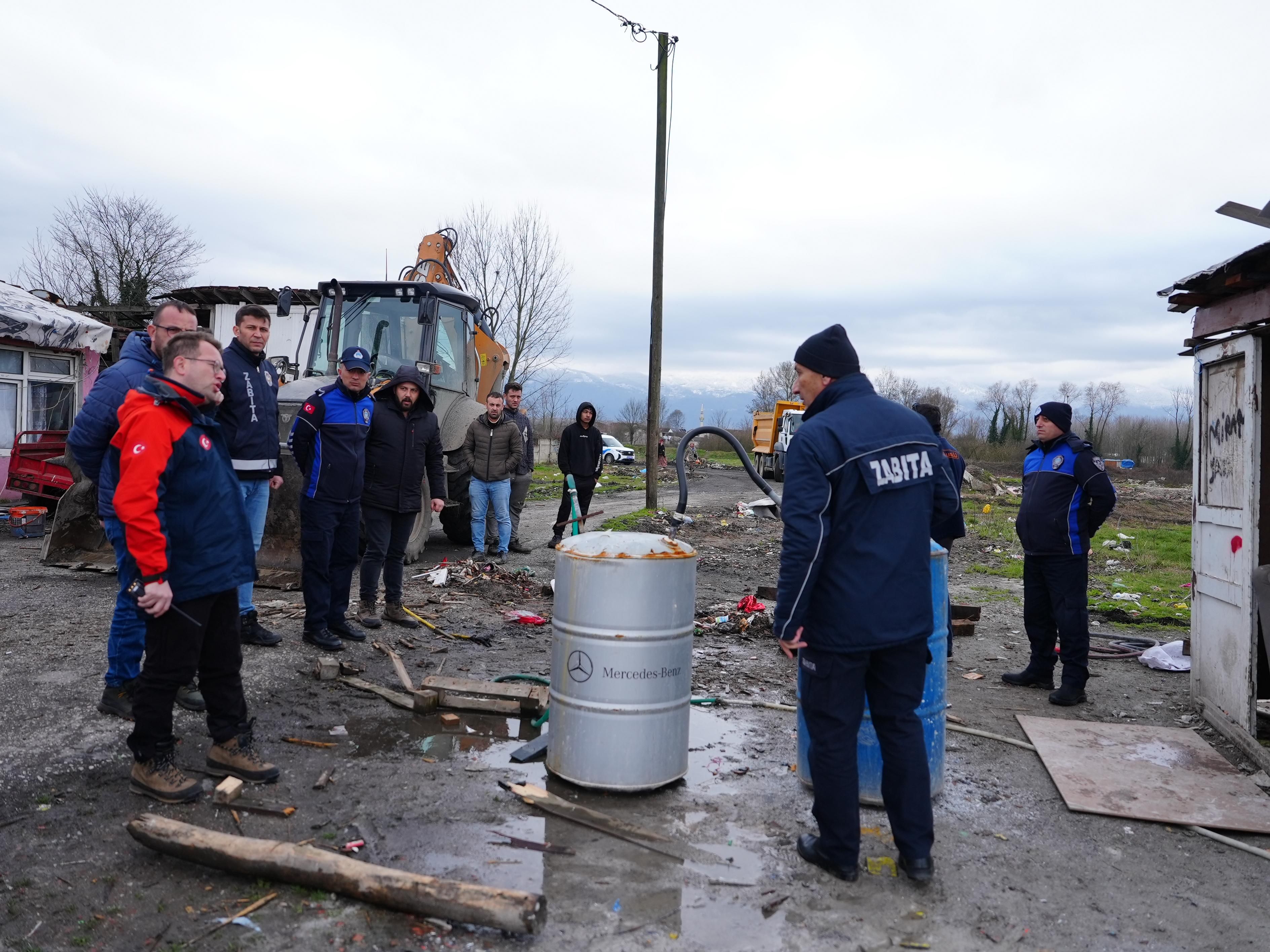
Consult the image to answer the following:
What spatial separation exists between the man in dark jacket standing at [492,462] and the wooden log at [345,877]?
6331 mm

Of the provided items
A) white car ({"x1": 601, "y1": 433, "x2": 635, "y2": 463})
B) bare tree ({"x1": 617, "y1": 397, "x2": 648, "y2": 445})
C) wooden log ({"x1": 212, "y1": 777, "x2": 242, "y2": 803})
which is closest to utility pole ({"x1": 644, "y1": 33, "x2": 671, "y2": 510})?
wooden log ({"x1": 212, "y1": 777, "x2": 242, "y2": 803})

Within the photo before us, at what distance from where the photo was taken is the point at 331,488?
224 inches

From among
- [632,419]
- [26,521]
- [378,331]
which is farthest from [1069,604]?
[632,419]

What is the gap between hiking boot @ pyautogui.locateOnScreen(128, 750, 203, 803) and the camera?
11.2ft

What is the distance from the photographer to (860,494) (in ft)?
10.1

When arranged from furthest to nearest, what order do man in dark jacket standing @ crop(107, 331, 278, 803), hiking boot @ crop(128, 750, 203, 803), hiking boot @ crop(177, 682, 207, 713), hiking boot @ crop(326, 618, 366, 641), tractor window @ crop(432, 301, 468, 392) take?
tractor window @ crop(432, 301, 468, 392) < hiking boot @ crop(326, 618, 366, 641) < hiking boot @ crop(177, 682, 207, 713) < hiking boot @ crop(128, 750, 203, 803) < man in dark jacket standing @ crop(107, 331, 278, 803)

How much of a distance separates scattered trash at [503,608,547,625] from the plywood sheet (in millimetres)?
3548

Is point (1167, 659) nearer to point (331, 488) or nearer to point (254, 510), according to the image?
point (331, 488)

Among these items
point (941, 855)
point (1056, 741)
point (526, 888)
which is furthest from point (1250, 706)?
point (526, 888)

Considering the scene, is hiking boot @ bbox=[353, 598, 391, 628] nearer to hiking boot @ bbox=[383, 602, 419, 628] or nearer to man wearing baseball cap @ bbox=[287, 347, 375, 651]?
hiking boot @ bbox=[383, 602, 419, 628]

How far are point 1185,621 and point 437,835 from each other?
7.42 m

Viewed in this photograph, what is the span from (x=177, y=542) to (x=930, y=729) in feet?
10.3

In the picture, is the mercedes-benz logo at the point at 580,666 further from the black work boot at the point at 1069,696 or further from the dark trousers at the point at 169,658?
the black work boot at the point at 1069,696

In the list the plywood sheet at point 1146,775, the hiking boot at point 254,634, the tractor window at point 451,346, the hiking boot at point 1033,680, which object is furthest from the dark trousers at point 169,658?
the tractor window at point 451,346
